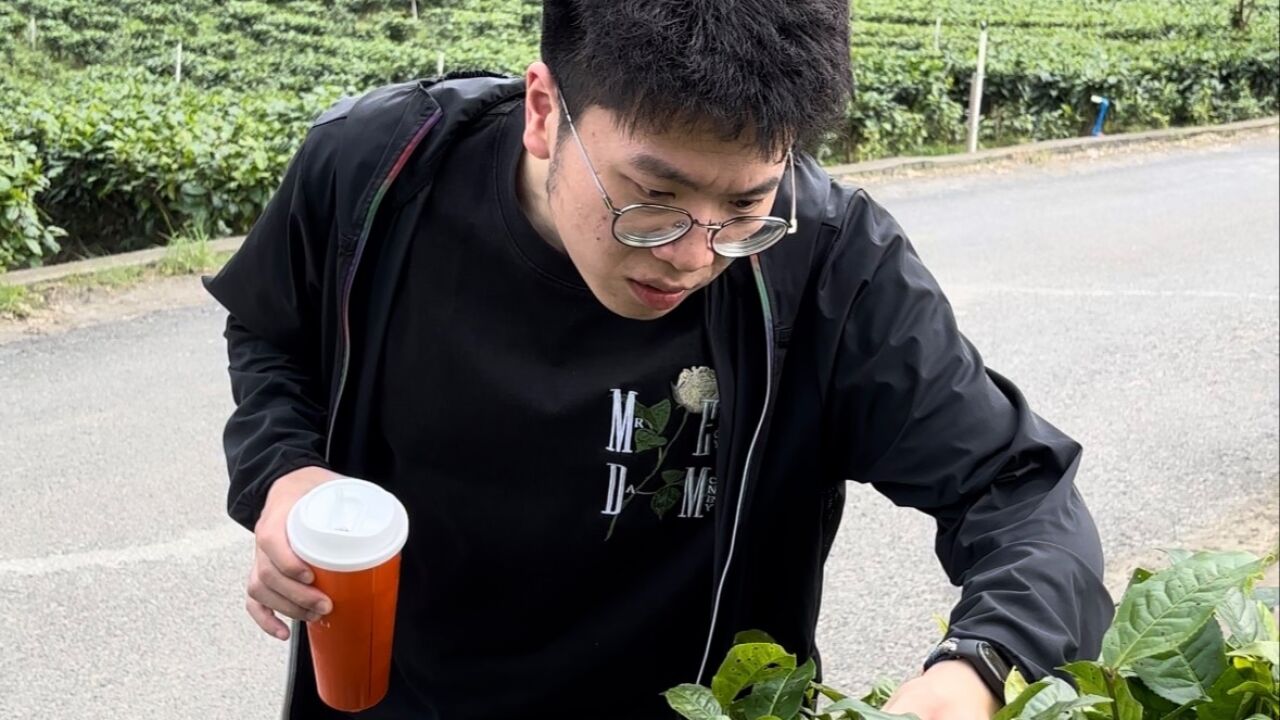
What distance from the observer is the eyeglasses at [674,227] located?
57.8 inches

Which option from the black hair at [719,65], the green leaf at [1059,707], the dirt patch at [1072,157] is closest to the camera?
the green leaf at [1059,707]

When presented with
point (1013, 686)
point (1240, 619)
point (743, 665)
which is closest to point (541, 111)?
point (743, 665)

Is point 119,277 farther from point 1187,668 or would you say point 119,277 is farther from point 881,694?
point 1187,668

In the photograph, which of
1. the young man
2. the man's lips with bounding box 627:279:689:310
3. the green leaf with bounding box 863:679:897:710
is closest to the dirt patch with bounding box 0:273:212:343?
the young man

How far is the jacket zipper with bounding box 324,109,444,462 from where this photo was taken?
1691mm

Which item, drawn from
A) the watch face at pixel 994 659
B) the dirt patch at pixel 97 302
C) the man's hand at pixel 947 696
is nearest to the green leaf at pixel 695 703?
the man's hand at pixel 947 696

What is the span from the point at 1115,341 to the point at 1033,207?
3.38 metres

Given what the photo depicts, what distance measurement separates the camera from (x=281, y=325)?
1781mm

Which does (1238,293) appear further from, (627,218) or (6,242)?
(627,218)

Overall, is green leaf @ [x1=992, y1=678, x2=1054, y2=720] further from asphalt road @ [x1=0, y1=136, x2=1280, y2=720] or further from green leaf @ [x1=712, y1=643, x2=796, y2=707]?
asphalt road @ [x1=0, y1=136, x2=1280, y2=720]

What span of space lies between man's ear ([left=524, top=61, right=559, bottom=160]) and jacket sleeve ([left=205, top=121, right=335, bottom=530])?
276 millimetres

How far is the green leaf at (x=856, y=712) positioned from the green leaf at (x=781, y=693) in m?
0.03

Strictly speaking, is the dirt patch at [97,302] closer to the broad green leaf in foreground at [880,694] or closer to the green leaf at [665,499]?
the green leaf at [665,499]

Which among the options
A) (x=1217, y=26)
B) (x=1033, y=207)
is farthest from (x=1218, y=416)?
(x=1217, y=26)
